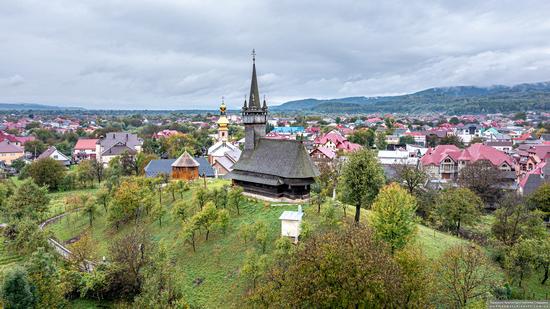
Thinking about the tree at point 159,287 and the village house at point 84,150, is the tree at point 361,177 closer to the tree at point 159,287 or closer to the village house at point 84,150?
the tree at point 159,287

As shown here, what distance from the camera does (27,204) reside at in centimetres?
4053

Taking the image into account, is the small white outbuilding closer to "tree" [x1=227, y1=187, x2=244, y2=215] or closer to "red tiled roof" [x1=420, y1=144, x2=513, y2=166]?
"tree" [x1=227, y1=187, x2=244, y2=215]

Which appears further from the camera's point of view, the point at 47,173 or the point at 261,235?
the point at 47,173

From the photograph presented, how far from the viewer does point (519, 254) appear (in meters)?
26.5

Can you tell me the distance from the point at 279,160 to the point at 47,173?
150 ft

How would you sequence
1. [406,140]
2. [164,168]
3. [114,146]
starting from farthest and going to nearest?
1. [406,140]
2. [114,146]
3. [164,168]

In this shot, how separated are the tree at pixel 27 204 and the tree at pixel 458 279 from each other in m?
38.3

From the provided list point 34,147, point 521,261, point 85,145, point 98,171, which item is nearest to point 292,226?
point 521,261

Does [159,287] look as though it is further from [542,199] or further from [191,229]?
[542,199]

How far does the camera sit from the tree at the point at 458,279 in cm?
2109

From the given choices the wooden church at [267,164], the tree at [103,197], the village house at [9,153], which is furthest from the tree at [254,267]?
the village house at [9,153]

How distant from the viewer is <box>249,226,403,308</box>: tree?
1666cm

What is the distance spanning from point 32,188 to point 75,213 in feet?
20.7

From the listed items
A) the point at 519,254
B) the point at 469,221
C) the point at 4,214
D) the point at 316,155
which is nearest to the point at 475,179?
the point at 469,221
